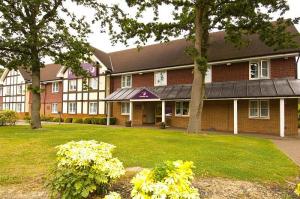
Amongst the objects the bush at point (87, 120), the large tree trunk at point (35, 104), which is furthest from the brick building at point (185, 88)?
the large tree trunk at point (35, 104)

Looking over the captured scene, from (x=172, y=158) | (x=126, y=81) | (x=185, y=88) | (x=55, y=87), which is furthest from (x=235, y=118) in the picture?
(x=55, y=87)

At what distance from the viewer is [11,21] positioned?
1855 centimetres

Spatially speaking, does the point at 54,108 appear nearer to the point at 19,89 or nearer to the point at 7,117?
the point at 19,89

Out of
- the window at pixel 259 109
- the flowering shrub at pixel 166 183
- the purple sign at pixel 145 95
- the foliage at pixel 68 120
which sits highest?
the purple sign at pixel 145 95

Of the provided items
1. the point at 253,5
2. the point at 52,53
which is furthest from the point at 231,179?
the point at 52,53

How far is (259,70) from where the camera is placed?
901 inches

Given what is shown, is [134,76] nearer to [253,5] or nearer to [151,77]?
[151,77]

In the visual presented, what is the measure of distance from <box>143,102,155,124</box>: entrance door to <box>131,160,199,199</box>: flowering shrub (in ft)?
87.0

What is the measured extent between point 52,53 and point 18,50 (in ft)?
7.31

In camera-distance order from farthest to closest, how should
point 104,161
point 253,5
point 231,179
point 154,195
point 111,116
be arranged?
point 111,116, point 253,5, point 231,179, point 104,161, point 154,195

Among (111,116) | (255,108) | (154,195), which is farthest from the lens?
(111,116)

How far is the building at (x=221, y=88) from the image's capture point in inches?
841

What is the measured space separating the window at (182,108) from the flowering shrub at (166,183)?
74.6 feet

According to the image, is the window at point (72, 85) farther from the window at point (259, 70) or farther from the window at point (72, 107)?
the window at point (259, 70)
